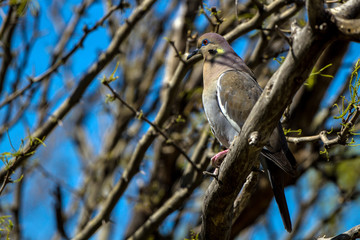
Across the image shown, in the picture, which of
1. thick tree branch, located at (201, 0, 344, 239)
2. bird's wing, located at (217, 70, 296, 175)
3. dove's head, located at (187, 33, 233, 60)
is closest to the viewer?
thick tree branch, located at (201, 0, 344, 239)

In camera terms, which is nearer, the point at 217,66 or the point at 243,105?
the point at 243,105

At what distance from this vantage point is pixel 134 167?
4441 millimetres

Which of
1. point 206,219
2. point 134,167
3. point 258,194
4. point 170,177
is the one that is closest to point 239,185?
point 206,219

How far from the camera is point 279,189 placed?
3307 mm

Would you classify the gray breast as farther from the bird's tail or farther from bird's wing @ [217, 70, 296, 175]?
the bird's tail

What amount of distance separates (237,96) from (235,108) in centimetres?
9

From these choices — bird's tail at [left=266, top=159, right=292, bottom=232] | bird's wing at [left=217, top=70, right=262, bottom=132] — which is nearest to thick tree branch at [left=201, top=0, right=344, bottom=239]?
bird's tail at [left=266, top=159, right=292, bottom=232]

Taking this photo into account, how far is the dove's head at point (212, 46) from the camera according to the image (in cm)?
404

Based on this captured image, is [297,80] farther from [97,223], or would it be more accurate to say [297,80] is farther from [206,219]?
[97,223]

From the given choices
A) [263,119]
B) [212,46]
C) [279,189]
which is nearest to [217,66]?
[212,46]

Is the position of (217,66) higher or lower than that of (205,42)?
lower

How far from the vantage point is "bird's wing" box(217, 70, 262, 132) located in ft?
11.2

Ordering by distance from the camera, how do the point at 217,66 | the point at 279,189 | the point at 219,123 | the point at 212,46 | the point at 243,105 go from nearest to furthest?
the point at 279,189 < the point at 243,105 < the point at 219,123 < the point at 217,66 < the point at 212,46

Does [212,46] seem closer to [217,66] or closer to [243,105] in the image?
[217,66]
